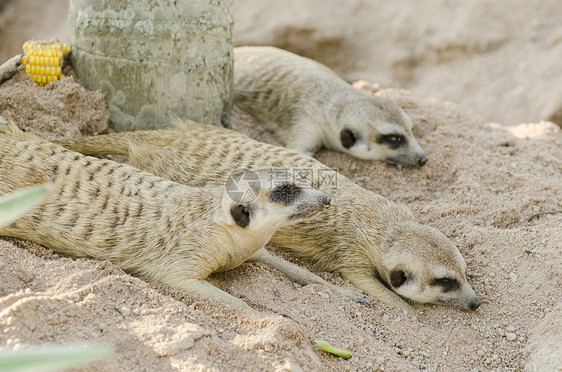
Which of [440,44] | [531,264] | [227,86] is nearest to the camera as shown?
[531,264]

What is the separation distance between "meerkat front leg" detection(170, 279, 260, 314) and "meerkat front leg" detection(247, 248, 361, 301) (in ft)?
1.17

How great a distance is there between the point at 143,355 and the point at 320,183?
1485mm

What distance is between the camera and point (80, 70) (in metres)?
3.33

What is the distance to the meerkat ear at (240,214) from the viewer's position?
234 centimetres

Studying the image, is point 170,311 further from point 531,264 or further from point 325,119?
point 325,119

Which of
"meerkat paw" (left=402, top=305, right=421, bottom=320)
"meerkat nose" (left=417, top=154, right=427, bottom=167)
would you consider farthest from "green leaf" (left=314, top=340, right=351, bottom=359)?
"meerkat nose" (left=417, top=154, right=427, bottom=167)

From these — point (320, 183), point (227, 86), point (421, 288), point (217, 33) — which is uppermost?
point (217, 33)

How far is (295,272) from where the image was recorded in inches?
105

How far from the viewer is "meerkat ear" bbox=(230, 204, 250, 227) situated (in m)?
2.34

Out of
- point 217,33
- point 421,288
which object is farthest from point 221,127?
point 421,288

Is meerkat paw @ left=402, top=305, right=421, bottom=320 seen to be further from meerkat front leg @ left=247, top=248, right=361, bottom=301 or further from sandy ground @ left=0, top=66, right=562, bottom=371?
meerkat front leg @ left=247, top=248, right=361, bottom=301

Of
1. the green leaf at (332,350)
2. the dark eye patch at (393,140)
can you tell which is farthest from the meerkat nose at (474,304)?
the dark eye patch at (393,140)

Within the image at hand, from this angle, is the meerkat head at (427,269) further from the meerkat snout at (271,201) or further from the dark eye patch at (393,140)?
the dark eye patch at (393,140)

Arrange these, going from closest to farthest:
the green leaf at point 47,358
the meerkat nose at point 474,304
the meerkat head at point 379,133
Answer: the green leaf at point 47,358
the meerkat nose at point 474,304
the meerkat head at point 379,133
